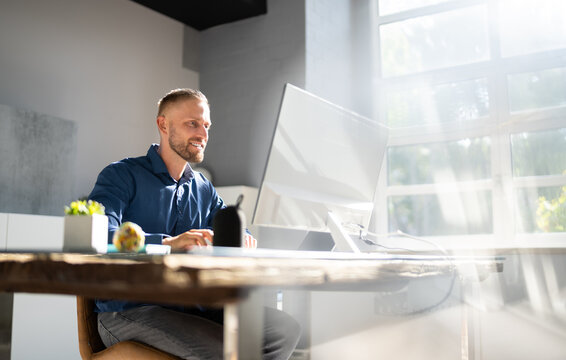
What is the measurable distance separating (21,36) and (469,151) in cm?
310

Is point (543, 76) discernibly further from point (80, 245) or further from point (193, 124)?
point (80, 245)

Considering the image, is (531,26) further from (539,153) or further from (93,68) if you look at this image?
(93,68)

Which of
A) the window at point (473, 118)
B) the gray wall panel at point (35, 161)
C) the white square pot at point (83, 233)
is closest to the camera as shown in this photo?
the white square pot at point (83, 233)

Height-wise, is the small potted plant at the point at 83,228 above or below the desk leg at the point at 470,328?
above

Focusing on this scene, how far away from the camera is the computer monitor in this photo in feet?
4.39

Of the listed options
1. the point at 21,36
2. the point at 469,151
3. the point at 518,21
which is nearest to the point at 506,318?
the point at 469,151

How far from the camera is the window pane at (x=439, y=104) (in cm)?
389

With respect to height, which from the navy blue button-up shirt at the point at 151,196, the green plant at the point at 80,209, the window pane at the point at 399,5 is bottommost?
the green plant at the point at 80,209

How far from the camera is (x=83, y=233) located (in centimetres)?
100

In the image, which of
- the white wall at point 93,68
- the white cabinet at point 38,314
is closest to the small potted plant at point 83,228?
the white cabinet at point 38,314

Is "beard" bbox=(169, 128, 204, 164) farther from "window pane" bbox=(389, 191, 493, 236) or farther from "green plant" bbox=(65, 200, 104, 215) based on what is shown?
"window pane" bbox=(389, 191, 493, 236)

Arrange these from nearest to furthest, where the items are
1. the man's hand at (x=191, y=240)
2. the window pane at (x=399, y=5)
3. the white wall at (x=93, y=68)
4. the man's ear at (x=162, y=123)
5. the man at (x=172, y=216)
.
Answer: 1. the man's hand at (x=191, y=240)
2. the man at (x=172, y=216)
3. the man's ear at (x=162, y=123)
4. the white wall at (x=93, y=68)
5. the window pane at (x=399, y=5)

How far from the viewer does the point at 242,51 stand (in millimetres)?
4305

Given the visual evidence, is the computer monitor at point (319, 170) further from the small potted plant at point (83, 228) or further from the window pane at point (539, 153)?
the window pane at point (539, 153)
